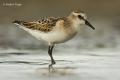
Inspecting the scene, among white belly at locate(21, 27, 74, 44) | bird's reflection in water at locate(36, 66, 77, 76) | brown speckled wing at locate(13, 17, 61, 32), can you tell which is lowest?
bird's reflection in water at locate(36, 66, 77, 76)

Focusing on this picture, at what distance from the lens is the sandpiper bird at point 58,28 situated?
Result: 12.8 m

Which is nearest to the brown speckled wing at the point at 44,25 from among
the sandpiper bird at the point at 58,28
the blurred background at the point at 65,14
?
the sandpiper bird at the point at 58,28

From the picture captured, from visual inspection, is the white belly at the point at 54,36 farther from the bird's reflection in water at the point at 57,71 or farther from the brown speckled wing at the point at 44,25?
the bird's reflection in water at the point at 57,71

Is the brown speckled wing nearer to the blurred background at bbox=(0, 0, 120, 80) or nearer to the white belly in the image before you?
the white belly

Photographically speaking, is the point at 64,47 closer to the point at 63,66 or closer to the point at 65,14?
the point at 63,66

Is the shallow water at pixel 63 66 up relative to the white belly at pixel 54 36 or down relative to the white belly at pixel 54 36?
down

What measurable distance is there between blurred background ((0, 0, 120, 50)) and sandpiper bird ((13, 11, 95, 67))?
1430mm

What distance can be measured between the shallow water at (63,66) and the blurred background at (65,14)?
3.74 feet

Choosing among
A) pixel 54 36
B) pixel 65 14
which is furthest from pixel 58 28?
pixel 65 14

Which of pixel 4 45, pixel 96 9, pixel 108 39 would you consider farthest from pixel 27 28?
pixel 96 9

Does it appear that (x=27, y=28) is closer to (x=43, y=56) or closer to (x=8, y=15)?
(x=43, y=56)

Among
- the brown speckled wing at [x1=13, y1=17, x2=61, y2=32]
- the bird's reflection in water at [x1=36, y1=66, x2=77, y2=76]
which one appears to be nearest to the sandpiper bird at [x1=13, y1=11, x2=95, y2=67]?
the brown speckled wing at [x1=13, y1=17, x2=61, y2=32]

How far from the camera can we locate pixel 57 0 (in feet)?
67.5

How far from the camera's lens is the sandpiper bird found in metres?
12.8
